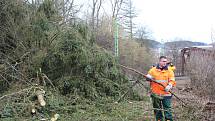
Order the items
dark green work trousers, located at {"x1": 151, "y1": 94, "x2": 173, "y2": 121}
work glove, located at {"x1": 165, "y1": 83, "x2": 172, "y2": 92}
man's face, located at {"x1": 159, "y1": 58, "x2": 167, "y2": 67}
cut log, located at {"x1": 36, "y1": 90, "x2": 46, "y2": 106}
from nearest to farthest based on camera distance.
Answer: work glove, located at {"x1": 165, "y1": 83, "x2": 172, "y2": 92}, man's face, located at {"x1": 159, "y1": 58, "x2": 167, "y2": 67}, dark green work trousers, located at {"x1": 151, "y1": 94, "x2": 173, "y2": 121}, cut log, located at {"x1": 36, "y1": 90, "x2": 46, "y2": 106}

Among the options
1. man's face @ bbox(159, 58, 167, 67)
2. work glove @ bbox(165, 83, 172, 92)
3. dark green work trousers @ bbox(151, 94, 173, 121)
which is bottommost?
dark green work trousers @ bbox(151, 94, 173, 121)

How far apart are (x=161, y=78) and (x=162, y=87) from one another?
7.7 inches

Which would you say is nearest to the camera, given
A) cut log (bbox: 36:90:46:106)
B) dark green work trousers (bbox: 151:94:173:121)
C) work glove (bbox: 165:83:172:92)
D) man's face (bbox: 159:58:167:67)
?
work glove (bbox: 165:83:172:92)

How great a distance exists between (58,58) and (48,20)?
1846 mm

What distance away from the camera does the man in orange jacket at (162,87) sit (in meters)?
6.18

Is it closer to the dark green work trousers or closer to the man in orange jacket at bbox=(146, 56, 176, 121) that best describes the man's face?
the man in orange jacket at bbox=(146, 56, 176, 121)

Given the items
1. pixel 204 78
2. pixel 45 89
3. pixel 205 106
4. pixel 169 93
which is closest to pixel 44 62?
pixel 45 89

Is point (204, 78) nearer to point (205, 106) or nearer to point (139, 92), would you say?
point (139, 92)

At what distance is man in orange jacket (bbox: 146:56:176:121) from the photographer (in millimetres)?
6176

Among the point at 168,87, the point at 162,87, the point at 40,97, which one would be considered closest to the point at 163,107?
the point at 162,87

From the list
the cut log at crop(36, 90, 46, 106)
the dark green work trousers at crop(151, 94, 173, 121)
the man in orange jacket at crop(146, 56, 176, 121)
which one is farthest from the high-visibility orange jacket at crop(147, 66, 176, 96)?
the cut log at crop(36, 90, 46, 106)

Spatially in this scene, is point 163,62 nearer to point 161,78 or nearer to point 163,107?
point 161,78

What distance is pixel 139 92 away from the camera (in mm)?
9555

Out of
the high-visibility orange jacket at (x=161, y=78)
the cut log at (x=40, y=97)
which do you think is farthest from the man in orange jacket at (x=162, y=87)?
the cut log at (x=40, y=97)
